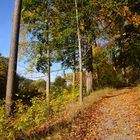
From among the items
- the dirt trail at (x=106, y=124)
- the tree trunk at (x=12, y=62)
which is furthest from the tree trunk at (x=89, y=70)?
the tree trunk at (x=12, y=62)

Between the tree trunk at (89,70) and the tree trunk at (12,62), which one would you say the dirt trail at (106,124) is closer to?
the tree trunk at (12,62)

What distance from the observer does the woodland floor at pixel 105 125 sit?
10461 millimetres

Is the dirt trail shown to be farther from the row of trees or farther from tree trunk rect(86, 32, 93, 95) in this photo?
tree trunk rect(86, 32, 93, 95)

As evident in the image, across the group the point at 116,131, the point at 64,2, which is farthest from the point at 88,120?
the point at 64,2

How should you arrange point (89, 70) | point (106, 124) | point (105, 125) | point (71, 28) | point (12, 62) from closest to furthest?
point (12, 62) → point (105, 125) → point (106, 124) → point (71, 28) → point (89, 70)

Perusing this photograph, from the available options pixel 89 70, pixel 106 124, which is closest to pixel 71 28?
pixel 89 70

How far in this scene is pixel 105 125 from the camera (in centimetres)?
1245

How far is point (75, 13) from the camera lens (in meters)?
19.8

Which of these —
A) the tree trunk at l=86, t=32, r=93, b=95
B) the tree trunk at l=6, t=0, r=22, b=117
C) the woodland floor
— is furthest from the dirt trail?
the tree trunk at l=86, t=32, r=93, b=95

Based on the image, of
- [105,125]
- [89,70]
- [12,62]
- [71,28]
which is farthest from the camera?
[89,70]

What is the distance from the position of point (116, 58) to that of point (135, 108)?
59.5 feet

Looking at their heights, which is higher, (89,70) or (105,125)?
(89,70)

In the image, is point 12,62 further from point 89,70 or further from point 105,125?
point 89,70

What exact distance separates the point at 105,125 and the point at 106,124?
190 millimetres
